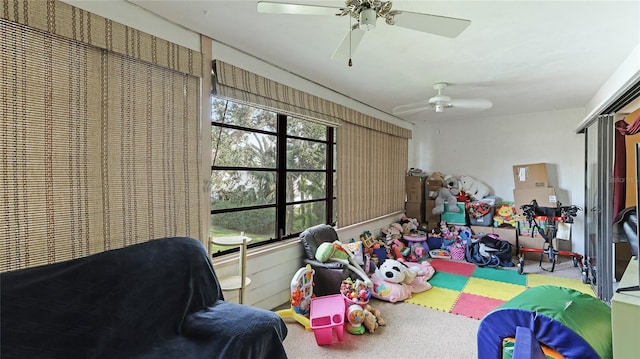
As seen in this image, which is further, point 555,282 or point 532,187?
point 532,187

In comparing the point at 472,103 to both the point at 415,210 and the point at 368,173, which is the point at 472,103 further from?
the point at 415,210

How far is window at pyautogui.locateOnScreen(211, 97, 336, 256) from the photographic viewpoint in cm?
260

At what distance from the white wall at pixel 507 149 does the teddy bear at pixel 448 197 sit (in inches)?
14.0

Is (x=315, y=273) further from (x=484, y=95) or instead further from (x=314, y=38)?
(x=484, y=95)

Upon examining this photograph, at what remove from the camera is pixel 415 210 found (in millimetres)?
5707

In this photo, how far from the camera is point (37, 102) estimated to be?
59.5 inches

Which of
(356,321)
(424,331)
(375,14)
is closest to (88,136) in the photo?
(375,14)

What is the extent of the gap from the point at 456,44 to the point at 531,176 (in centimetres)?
365

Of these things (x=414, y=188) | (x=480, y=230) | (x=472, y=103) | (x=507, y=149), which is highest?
(x=472, y=103)

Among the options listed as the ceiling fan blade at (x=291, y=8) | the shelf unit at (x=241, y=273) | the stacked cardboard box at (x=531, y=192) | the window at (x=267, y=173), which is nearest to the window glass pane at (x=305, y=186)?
the window at (x=267, y=173)

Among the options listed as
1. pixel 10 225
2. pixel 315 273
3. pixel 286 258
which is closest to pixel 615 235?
pixel 315 273

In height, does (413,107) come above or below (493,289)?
above

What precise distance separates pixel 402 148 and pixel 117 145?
15.7ft

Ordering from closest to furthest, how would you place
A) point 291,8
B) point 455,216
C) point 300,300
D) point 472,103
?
point 291,8 → point 300,300 → point 472,103 → point 455,216
